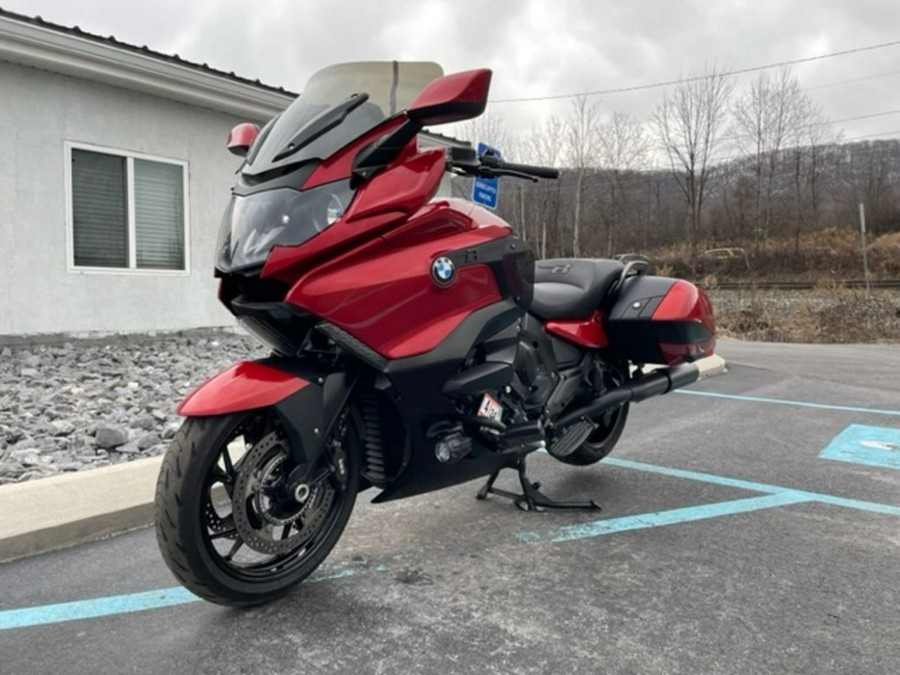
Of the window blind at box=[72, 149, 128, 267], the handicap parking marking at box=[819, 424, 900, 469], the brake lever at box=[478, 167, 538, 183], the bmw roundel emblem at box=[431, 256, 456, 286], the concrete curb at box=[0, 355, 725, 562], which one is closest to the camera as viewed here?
the bmw roundel emblem at box=[431, 256, 456, 286]

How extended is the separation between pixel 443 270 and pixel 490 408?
0.65 metres

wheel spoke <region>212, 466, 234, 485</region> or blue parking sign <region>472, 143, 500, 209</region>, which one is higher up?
blue parking sign <region>472, 143, 500, 209</region>

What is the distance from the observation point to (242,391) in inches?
91.2

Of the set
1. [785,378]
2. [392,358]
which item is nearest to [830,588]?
[392,358]

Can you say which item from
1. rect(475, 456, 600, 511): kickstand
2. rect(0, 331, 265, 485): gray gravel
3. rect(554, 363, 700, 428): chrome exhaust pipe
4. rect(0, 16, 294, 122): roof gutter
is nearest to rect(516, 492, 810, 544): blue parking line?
rect(475, 456, 600, 511): kickstand

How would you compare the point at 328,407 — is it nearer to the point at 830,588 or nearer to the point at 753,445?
the point at 830,588

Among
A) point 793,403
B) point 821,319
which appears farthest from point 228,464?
point 821,319

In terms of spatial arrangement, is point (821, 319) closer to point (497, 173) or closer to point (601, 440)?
point (601, 440)

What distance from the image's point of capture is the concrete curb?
312 cm

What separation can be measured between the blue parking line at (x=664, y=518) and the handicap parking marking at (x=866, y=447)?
3.59ft

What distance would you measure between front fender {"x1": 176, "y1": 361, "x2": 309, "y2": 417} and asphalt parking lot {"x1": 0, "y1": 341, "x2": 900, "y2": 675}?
80 centimetres

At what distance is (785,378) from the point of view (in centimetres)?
866

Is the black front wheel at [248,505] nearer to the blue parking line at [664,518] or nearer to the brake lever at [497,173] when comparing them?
the blue parking line at [664,518]

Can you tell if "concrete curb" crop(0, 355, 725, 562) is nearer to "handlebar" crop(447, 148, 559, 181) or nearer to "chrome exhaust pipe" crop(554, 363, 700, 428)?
"chrome exhaust pipe" crop(554, 363, 700, 428)
